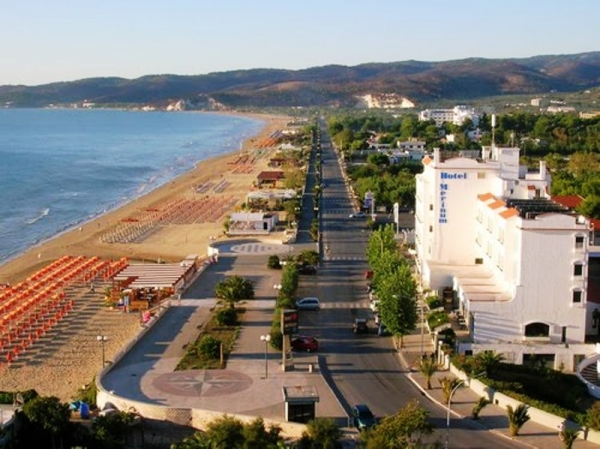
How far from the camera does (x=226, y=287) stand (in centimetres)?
3038

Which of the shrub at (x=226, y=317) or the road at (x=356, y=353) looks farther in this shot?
the shrub at (x=226, y=317)

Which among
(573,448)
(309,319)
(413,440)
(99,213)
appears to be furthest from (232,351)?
(99,213)

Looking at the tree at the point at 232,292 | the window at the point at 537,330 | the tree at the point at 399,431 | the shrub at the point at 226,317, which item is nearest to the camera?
the tree at the point at 399,431

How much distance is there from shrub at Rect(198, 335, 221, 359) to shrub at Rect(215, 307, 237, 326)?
11.6 ft

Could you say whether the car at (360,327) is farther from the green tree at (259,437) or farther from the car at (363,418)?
the green tree at (259,437)

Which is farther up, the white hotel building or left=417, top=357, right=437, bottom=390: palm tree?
the white hotel building

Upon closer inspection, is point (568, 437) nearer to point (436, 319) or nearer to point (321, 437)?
point (321, 437)

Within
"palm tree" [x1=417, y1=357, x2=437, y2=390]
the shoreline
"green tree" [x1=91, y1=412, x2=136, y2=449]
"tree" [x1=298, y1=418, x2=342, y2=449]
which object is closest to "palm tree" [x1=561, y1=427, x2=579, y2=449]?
"palm tree" [x1=417, y1=357, x2=437, y2=390]

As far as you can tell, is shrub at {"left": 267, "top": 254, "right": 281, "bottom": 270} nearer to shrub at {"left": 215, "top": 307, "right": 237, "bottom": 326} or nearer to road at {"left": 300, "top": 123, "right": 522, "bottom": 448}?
road at {"left": 300, "top": 123, "right": 522, "bottom": 448}

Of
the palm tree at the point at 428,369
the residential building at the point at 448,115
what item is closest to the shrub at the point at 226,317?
the palm tree at the point at 428,369

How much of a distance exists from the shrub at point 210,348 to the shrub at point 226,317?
139 inches

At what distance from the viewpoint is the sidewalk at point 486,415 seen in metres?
18.6

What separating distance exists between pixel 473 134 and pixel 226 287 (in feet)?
242

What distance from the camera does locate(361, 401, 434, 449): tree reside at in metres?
16.0
